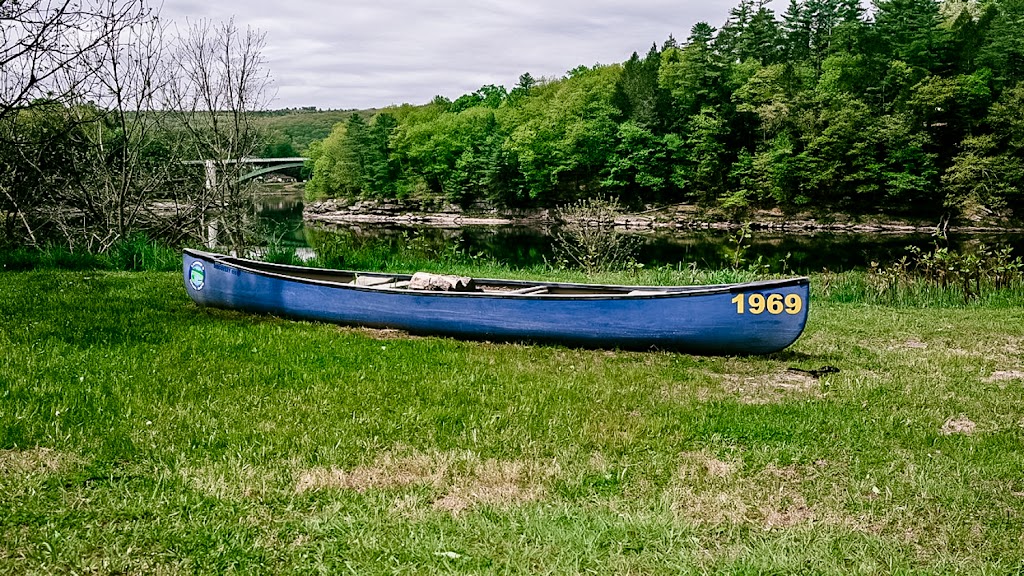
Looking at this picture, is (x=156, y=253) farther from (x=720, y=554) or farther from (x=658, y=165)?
(x=658, y=165)

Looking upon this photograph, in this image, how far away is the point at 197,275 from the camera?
35.4ft

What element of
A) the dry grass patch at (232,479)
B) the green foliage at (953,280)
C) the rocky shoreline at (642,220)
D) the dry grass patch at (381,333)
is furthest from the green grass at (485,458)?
the rocky shoreline at (642,220)

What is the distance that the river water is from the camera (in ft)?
97.9

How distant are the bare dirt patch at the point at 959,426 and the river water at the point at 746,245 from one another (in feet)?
66.3

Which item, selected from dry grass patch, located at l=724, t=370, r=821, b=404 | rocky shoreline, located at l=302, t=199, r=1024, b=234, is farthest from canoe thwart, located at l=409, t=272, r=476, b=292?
rocky shoreline, located at l=302, t=199, r=1024, b=234

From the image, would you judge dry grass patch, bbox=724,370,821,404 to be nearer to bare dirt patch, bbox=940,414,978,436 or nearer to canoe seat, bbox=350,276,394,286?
bare dirt patch, bbox=940,414,978,436

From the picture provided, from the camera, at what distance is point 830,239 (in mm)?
44344

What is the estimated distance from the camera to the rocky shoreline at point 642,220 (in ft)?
165

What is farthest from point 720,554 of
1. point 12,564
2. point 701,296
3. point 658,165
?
point 658,165

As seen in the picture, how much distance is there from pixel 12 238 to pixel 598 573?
18.0m

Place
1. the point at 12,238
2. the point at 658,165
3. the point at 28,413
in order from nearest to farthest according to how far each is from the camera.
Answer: the point at 28,413 < the point at 12,238 < the point at 658,165

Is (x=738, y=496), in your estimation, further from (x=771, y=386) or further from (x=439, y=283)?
(x=439, y=283)

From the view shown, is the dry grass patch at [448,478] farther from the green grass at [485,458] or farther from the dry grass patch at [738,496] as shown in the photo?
the dry grass patch at [738,496]

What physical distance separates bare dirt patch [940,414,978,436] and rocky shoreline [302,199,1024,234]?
131ft
